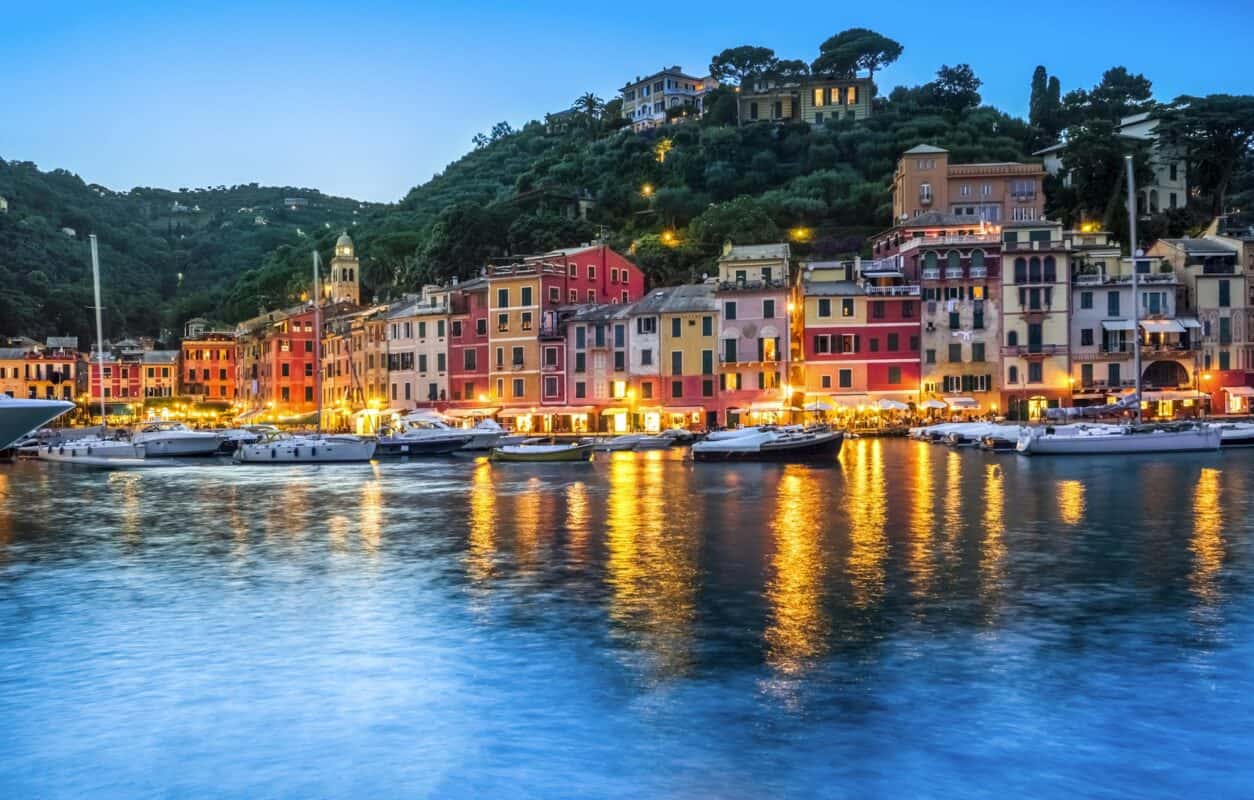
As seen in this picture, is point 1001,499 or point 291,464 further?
point 291,464

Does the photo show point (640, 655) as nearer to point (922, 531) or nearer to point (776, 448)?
point (922, 531)

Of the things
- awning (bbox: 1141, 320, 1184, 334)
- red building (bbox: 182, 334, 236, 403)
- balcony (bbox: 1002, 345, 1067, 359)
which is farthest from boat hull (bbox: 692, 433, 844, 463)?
red building (bbox: 182, 334, 236, 403)

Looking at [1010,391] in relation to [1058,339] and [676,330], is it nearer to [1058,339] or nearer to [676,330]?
[1058,339]

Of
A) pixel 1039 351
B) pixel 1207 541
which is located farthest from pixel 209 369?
pixel 1207 541

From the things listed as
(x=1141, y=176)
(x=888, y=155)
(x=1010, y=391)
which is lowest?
(x=1010, y=391)

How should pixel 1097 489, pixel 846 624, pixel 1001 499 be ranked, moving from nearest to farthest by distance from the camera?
pixel 846 624 < pixel 1001 499 < pixel 1097 489

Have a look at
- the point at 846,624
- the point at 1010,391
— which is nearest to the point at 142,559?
the point at 846,624

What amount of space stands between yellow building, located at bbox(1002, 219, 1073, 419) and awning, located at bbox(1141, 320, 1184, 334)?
4684 millimetres

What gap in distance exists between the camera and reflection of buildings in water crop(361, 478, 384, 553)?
29.8 meters

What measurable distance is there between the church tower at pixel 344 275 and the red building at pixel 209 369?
12353 millimetres

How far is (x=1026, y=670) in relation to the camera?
51.0 feet

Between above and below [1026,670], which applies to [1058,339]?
above

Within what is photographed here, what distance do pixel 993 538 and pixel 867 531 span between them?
3220mm

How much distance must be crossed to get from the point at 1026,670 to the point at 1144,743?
286cm
